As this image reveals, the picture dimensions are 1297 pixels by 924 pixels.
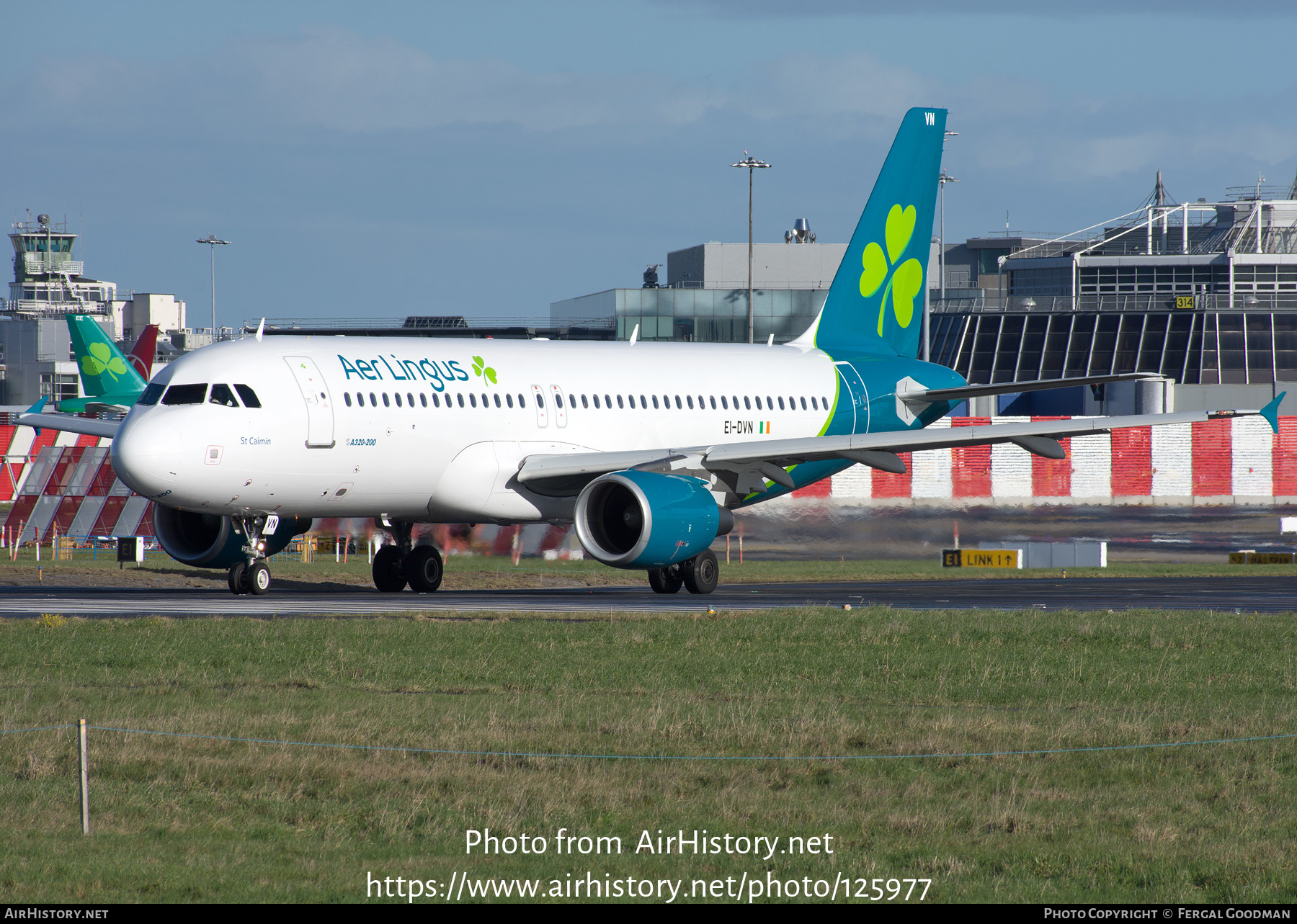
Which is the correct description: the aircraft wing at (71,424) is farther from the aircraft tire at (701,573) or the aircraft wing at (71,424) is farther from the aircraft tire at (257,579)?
the aircraft tire at (701,573)

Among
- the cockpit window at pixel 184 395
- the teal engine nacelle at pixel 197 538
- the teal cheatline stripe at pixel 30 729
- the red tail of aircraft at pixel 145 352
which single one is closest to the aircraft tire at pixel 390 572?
the teal engine nacelle at pixel 197 538

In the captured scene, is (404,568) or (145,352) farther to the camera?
(145,352)

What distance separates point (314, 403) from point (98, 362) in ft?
135

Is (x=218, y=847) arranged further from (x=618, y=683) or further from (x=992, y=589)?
(x=992, y=589)

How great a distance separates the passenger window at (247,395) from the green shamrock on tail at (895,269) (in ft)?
52.1

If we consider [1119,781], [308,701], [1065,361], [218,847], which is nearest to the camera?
[218,847]

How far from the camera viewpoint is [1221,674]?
16734 mm

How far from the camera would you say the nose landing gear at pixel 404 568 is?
1205 inches

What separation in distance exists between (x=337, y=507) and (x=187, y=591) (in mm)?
4537

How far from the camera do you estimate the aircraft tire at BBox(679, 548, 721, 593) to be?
29.1 m

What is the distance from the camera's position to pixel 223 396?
84.0 ft

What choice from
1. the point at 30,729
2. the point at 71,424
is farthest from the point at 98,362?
the point at 30,729

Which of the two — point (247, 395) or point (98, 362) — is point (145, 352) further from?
point (247, 395)
